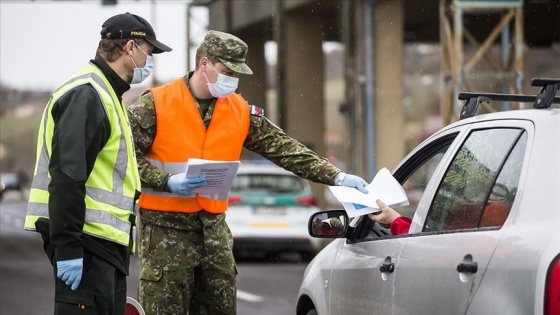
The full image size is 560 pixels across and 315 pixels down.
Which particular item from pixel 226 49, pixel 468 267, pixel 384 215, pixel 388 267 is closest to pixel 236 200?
pixel 226 49

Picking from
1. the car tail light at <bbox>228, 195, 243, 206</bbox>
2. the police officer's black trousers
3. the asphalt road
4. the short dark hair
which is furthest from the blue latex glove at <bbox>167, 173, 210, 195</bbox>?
the car tail light at <bbox>228, 195, 243, 206</bbox>

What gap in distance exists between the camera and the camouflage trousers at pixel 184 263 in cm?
703

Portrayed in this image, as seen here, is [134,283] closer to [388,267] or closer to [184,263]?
[184,263]

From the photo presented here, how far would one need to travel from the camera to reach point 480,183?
18.1 feet

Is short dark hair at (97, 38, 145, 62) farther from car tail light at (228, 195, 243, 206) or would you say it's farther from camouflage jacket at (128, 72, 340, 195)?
car tail light at (228, 195, 243, 206)

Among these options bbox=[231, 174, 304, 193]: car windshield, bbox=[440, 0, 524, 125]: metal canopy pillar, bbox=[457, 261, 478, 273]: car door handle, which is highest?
bbox=[457, 261, 478, 273]: car door handle

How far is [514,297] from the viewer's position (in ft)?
15.4

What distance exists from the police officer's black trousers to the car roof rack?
1639 millimetres

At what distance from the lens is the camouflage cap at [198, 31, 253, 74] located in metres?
7.27

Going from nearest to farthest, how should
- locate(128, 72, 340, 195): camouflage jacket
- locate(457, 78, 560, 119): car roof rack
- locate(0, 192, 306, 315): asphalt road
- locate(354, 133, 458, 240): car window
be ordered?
locate(457, 78, 560, 119): car roof rack < locate(354, 133, 458, 240): car window < locate(128, 72, 340, 195): camouflage jacket < locate(0, 192, 306, 315): asphalt road

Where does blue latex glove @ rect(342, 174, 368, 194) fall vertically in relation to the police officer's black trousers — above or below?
above

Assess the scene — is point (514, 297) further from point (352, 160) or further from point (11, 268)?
point (352, 160)

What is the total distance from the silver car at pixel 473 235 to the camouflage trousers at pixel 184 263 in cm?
58

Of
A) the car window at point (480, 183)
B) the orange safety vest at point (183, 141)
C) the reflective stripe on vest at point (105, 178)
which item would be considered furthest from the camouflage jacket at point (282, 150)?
the car window at point (480, 183)
